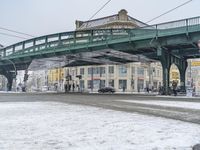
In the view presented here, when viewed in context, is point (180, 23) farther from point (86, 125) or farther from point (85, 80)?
point (85, 80)

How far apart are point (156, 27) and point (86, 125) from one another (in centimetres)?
3827

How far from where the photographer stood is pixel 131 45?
5200 centimetres

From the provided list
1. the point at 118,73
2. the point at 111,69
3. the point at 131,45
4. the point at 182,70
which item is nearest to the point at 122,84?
the point at 118,73

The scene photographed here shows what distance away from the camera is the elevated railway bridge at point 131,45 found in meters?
45.8

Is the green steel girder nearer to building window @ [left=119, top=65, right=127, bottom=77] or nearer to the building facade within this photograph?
the building facade

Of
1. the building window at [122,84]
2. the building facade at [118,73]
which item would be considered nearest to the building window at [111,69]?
the building facade at [118,73]

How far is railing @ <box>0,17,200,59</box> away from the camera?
4512cm

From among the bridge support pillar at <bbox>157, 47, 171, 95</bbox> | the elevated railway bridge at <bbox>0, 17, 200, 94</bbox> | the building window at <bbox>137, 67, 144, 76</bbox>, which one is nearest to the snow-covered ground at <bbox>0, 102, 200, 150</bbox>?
the elevated railway bridge at <bbox>0, 17, 200, 94</bbox>

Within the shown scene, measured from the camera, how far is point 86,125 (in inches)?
447

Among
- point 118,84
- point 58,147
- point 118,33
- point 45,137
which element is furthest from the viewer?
point 118,84

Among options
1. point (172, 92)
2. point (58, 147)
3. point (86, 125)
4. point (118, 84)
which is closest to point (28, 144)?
point (58, 147)

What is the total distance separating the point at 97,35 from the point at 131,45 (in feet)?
32.2

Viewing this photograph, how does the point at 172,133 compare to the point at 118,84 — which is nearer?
the point at 172,133

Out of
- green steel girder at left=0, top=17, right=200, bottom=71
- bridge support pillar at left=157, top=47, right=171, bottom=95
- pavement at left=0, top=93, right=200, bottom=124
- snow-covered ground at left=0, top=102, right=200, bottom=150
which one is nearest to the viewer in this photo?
snow-covered ground at left=0, top=102, right=200, bottom=150
